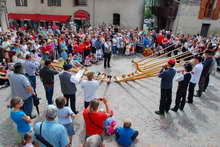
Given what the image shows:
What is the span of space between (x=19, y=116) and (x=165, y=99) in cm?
419

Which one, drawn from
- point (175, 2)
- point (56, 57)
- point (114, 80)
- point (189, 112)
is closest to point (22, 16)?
point (56, 57)

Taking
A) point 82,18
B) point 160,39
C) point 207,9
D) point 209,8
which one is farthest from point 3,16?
point 209,8

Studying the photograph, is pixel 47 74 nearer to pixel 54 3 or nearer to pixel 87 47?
pixel 87 47

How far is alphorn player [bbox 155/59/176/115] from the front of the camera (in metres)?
5.35

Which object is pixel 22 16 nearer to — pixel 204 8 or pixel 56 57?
pixel 56 57

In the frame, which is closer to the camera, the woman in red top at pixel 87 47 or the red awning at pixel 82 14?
the woman in red top at pixel 87 47

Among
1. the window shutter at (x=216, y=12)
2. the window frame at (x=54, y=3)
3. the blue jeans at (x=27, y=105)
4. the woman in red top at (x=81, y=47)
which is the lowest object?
the blue jeans at (x=27, y=105)

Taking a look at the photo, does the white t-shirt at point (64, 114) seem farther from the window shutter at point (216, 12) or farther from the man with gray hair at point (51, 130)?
the window shutter at point (216, 12)

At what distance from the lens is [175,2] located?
22.0 metres

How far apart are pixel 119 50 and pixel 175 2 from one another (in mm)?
12383

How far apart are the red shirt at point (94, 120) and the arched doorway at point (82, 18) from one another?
21.4 metres

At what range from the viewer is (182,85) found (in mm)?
5824

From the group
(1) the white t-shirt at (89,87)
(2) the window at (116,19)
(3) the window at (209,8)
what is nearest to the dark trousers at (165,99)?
(1) the white t-shirt at (89,87)

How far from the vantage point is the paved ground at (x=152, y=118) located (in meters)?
4.87
